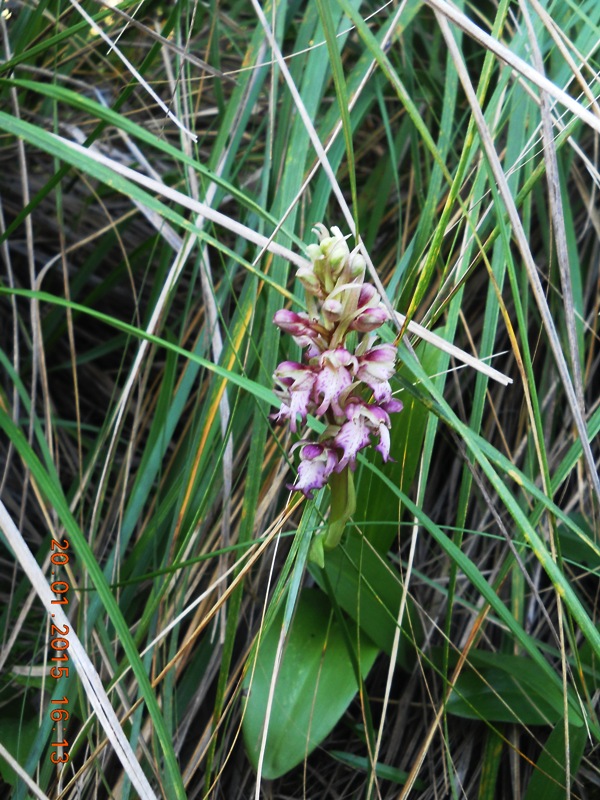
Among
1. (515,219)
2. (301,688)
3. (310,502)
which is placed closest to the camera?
(515,219)

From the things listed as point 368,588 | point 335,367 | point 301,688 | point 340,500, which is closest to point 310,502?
point 340,500

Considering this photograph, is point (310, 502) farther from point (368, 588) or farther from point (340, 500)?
point (368, 588)

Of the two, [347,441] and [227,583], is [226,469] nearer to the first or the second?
[227,583]

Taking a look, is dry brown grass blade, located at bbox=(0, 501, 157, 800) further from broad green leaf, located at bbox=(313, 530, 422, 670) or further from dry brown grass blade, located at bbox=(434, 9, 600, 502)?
→ dry brown grass blade, located at bbox=(434, 9, 600, 502)

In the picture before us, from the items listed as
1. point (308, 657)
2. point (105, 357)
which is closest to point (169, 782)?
point (308, 657)

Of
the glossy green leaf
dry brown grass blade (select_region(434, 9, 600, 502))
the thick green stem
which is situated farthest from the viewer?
the glossy green leaf

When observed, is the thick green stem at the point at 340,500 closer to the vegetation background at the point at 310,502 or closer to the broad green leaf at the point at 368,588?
the vegetation background at the point at 310,502

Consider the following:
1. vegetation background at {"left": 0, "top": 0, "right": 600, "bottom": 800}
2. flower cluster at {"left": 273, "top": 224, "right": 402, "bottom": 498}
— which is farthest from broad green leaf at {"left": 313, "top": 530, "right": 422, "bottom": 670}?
flower cluster at {"left": 273, "top": 224, "right": 402, "bottom": 498}
